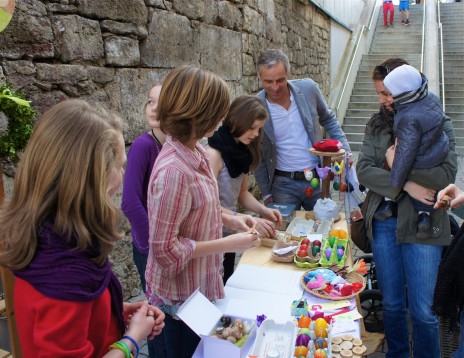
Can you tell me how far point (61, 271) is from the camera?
1.00m

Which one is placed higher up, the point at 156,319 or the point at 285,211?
the point at 156,319

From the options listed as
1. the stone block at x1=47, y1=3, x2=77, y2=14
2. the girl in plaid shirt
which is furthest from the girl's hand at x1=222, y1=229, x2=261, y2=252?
the stone block at x1=47, y1=3, x2=77, y2=14

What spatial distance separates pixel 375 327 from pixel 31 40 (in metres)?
2.80

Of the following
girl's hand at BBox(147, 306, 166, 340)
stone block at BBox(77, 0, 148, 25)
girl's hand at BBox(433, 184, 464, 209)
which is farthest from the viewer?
stone block at BBox(77, 0, 148, 25)

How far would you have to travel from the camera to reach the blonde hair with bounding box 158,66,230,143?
154cm

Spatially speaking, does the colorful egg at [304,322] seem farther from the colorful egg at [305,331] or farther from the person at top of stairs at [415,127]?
the person at top of stairs at [415,127]

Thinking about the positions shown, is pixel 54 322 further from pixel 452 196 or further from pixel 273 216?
pixel 452 196

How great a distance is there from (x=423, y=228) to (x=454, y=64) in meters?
10.7

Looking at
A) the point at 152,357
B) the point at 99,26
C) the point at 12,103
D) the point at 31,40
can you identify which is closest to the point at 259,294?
the point at 152,357

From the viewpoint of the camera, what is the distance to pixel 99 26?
2832 millimetres

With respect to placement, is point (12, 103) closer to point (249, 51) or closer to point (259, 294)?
point (259, 294)

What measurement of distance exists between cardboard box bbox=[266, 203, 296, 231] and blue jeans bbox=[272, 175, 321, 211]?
4.4 inches

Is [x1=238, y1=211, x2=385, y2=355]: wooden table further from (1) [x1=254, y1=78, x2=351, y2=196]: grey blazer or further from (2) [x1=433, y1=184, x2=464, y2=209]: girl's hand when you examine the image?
(1) [x1=254, y1=78, x2=351, y2=196]: grey blazer

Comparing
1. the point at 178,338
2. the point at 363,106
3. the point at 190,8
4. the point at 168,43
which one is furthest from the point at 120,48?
the point at 363,106
